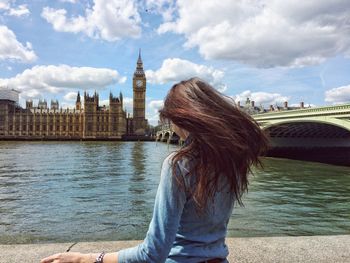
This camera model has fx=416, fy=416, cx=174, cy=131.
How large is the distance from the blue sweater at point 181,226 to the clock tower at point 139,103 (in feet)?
383

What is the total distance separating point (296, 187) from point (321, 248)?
48.1 feet

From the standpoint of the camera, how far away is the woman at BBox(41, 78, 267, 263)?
4.80 ft

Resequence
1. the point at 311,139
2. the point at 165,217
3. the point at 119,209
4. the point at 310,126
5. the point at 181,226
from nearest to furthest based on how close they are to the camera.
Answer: the point at 165,217 → the point at 181,226 → the point at 119,209 → the point at 310,126 → the point at 311,139

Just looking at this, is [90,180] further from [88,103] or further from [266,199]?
[88,103]

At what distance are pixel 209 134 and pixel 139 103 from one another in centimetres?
12381

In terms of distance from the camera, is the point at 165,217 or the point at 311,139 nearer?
the point at 165,217

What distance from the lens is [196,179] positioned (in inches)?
58.9

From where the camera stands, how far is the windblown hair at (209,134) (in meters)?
1.51

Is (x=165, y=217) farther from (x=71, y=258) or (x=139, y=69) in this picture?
(x=139, y=69)

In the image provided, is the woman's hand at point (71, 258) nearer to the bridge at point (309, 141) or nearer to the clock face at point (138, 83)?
the bridge at point (309, 141)

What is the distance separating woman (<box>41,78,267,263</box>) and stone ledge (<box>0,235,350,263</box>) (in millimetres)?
1113

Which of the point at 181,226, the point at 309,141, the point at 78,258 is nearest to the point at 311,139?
the point at 309,141

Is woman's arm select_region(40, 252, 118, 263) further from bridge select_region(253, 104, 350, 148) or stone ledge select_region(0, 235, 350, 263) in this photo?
bridge select_region(253, 104, 350, 148)

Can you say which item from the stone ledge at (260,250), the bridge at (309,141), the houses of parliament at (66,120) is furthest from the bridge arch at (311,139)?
the houses of parliament at (66,120)
